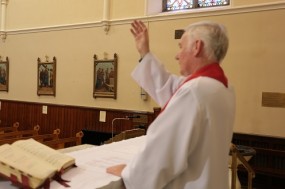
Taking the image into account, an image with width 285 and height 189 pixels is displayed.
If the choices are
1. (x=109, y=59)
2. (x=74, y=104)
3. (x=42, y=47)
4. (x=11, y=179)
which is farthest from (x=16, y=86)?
(x=11, y=179)

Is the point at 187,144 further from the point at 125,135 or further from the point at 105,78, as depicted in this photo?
the point at 105,78

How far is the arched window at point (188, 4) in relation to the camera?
6457 mm

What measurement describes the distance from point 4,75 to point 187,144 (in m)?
8.51

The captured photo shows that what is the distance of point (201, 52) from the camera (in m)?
1.74

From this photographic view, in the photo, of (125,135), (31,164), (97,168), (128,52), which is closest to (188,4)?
(128,52)

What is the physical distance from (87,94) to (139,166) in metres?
6.07

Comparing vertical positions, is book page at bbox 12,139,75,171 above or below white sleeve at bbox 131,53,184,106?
below

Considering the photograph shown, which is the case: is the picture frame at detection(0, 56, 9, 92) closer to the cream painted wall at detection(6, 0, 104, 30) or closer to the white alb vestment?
the cream painted wall at detection(6, 0, 104, 30)

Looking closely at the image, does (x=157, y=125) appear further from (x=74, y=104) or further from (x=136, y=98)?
(x=74, y=104)

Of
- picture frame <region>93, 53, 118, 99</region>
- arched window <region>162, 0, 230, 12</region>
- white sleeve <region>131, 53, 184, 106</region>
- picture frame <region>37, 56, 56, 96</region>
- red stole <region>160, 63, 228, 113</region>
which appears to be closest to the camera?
red stole <region>160, 63, 228, 113</region>

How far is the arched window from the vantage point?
6457mm

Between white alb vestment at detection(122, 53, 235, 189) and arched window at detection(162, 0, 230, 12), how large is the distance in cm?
508

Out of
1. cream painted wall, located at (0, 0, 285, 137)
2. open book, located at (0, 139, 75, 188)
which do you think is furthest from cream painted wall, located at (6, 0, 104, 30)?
open book, located at (0, 139, 75, 188)

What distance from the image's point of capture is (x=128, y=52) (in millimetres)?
6969
